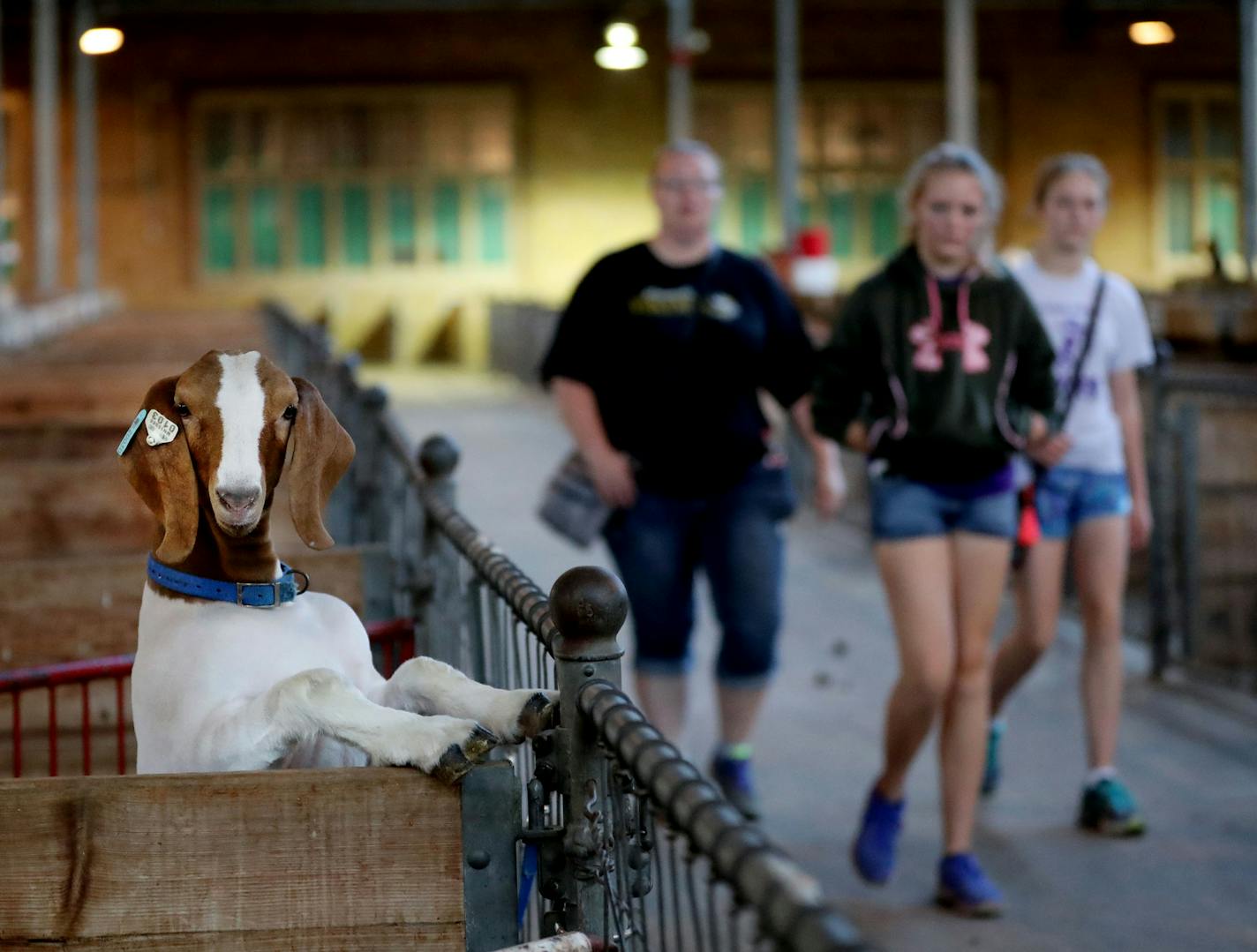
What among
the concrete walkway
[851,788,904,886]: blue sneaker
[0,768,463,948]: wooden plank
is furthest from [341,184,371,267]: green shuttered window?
[0,768,463,948]: wooden plank

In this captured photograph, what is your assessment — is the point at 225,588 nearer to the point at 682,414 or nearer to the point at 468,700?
the point at 468,700

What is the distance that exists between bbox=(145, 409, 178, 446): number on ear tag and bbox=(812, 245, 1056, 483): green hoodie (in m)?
2.33

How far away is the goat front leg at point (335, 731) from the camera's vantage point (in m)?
2.01

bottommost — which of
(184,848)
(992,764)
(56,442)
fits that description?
(992,764)

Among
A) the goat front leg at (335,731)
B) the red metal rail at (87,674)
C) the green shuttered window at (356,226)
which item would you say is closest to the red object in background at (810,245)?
the green shuttered window at (356,226)

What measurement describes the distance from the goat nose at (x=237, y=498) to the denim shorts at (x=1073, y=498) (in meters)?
3.01

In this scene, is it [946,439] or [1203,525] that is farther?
[1203,525]

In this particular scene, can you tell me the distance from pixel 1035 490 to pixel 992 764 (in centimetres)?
98

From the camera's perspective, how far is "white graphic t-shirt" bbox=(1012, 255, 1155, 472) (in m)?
4.77

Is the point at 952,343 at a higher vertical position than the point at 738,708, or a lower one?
higher

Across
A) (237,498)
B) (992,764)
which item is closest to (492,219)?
(992,764)

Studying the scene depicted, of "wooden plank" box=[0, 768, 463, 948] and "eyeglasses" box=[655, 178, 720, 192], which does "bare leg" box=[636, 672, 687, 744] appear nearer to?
"eyeglasses" box=[655, 178, 720, 192]

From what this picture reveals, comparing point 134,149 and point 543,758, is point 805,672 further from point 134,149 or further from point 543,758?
point 134,149

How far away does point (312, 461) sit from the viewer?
221 centimetres
